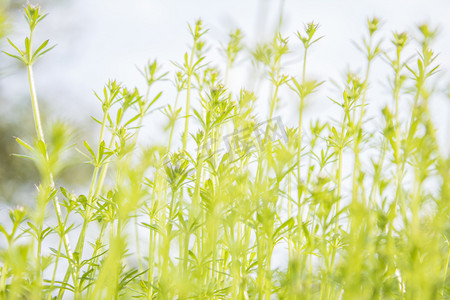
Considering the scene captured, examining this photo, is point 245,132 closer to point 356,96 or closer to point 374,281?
point 356,96

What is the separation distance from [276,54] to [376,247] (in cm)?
42

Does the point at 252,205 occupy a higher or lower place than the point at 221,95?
lower

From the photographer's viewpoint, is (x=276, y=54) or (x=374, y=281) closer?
(x=374, y=281)

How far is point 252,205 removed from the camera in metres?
0.73

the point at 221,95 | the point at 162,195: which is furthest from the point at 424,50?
the point at 162,195

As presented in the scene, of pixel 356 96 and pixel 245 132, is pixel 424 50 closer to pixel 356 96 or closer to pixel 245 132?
pixel 356 96

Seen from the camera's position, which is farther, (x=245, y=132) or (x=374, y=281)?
(x=245, y=132)

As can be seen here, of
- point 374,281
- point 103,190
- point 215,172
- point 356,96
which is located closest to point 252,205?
point 215,172

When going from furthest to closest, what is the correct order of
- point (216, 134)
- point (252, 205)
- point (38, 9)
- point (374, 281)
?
1. point (216, 134)
2. point (38, 9)
3. point (252, 205)
4. point (374, 281)

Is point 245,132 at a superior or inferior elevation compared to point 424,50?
inferior

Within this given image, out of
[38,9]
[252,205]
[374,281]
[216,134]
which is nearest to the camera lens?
[374,281]

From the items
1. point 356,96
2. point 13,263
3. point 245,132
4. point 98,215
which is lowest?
point 13,263

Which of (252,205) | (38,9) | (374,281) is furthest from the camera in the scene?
(38,9)

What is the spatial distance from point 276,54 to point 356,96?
7.9 inches
